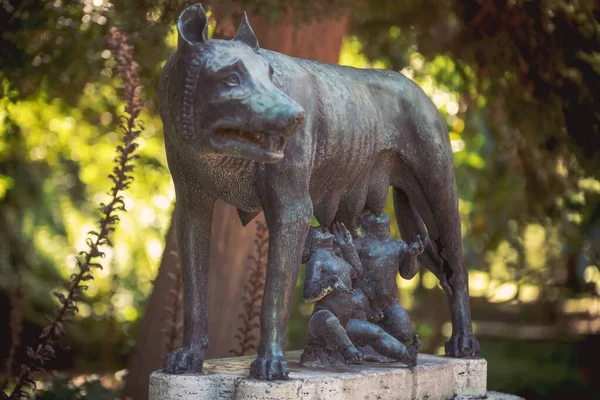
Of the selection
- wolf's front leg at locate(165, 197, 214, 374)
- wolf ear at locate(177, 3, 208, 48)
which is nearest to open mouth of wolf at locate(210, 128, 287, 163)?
wolf ear at locate(177, 3, 208, 48)

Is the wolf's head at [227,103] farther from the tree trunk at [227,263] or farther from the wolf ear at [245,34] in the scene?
the tree trunk at [227,263]

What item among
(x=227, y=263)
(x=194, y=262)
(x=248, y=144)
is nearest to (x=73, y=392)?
(x=227, y=263)

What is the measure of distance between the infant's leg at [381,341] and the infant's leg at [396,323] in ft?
0.65

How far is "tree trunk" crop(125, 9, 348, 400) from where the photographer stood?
691 cm

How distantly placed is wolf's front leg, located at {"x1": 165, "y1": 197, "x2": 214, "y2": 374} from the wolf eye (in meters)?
0.72

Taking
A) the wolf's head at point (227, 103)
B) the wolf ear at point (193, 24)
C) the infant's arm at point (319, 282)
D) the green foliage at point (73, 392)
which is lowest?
the green foliage at point (73, 392)

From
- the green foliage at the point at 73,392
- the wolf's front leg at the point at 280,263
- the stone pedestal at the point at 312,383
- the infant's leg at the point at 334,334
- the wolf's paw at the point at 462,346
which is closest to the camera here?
the stone pedestal at the point at 312,383

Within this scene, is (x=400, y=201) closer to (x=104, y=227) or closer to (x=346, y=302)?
(x=346, y=302)

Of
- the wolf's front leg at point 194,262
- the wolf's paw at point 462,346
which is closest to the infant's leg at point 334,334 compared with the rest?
the wolf's front leg at point 194,262

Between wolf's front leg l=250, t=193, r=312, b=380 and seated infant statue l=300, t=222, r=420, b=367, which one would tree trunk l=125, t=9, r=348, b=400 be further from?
wolf's front leg l=250, t=193, r=312, b=380

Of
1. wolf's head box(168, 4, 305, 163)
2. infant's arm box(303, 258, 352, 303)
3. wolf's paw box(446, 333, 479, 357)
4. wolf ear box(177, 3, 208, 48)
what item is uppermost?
wolf ear box(177, 3, 208, 48)

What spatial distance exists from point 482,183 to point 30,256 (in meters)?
5.76

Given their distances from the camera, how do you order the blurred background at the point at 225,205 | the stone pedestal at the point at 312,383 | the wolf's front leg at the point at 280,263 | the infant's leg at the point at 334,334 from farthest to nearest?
the blurred background at the point at 225,205 → the infant's leg at the point at 334,334 → the wolf's front leg at the point at 280,263 → the stone pedestal at the point at 312,383

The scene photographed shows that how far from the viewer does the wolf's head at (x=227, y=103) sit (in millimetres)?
3680
